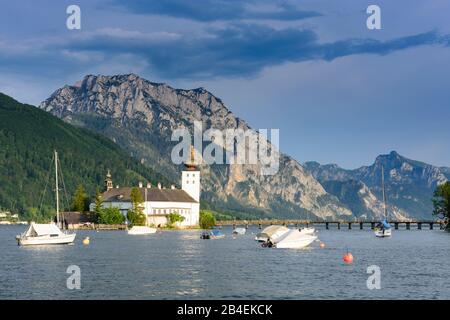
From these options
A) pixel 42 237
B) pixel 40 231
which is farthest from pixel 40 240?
pixel 40 231

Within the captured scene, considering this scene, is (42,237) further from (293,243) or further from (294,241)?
(294,241)

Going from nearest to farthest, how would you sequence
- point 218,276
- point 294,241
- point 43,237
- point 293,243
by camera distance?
point 218,276 < point 293,243 < point 294,241 < point 43,237

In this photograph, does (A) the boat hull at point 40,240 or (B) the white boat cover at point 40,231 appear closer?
(A) the boat hull at point 40,240

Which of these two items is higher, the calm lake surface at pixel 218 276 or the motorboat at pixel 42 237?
the motorboat at pixel 42 237

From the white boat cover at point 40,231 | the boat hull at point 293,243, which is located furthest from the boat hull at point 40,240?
the boat hull at point 293,243

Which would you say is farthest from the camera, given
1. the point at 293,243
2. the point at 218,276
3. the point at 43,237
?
the point at 43,237

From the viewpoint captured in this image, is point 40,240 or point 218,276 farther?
point 40,240

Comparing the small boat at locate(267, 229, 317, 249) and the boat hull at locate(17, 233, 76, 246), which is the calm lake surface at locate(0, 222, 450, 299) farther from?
the boat hull at locate(17, 233, 76, 246)

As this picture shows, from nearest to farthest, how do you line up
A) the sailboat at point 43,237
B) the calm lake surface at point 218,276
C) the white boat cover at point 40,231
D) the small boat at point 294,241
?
the calm lake surface at point 218,276, the small boat at point 294,241, the sailboat at point 43,237, the white boat cover at point 40,231

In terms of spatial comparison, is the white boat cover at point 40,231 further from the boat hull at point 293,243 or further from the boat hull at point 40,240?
the boat hull at point 293,243

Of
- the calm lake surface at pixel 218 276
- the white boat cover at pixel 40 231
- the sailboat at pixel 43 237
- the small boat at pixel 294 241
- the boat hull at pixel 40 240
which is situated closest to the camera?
the calm lake surface at pixel 218 276

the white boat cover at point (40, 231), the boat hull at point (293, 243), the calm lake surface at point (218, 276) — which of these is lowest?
the calm lake surface at point (218, 276)
